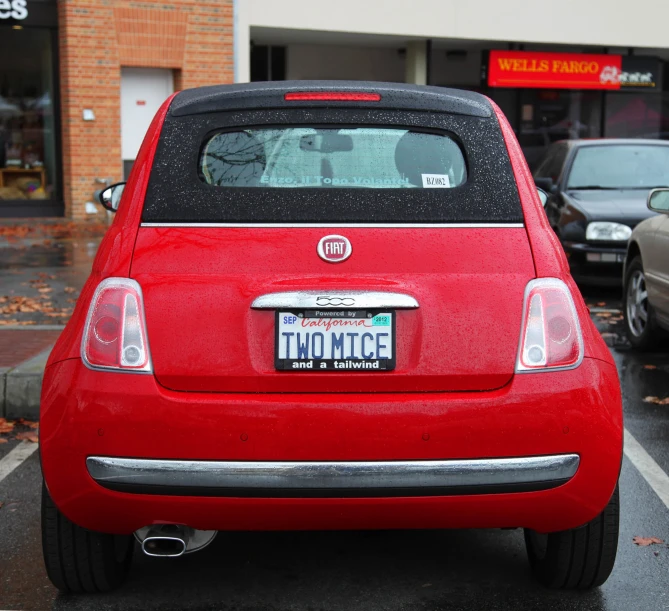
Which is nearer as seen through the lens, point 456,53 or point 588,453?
point 588,453

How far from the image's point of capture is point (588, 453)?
3.16 m

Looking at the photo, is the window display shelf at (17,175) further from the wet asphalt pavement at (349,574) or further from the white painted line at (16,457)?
the wet asphalt pavement at (349,574)

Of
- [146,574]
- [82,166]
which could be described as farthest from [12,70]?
[146,574]

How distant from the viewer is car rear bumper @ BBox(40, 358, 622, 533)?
3.09 m

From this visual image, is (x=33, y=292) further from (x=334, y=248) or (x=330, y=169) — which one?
(x=334, y=248)

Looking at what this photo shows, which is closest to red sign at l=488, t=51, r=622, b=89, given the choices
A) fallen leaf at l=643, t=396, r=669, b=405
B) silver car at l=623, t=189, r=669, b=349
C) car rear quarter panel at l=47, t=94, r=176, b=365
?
silver car at l=623, t=189, r=669, b=349

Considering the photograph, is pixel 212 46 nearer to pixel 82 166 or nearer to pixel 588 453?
pixel 82 166

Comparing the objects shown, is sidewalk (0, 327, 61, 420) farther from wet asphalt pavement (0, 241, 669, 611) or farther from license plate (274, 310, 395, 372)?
license plate (274, 310, 395, 372)

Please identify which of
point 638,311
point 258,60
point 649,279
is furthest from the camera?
point 258,60

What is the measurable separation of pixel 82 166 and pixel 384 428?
16962 mm

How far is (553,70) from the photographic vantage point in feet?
74.8

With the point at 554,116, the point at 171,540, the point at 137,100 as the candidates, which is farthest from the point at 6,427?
the point at 554,116

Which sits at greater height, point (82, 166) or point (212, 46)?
point (212, 46)

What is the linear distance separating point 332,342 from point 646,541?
174 centimetres
